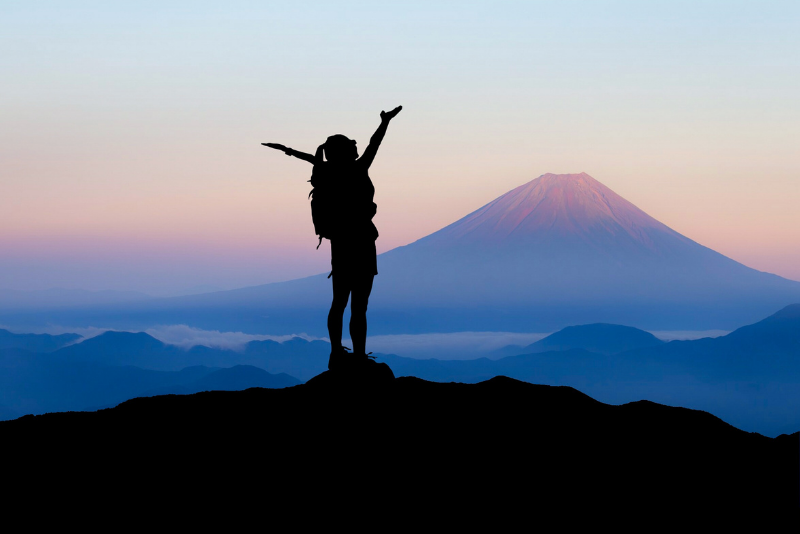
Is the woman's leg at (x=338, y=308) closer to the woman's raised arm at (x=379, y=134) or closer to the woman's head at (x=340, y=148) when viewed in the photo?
the woman's head at (x=340, y=148)

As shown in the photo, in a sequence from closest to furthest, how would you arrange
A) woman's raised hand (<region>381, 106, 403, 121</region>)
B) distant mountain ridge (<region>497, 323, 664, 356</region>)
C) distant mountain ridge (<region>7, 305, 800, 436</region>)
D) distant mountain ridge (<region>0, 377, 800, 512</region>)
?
distant mountain ridge (<region>0, 377, 800, 512</region>) < woman's raised hand (<region>381, 106, 403, 121</region>) < distant mountain ridge (<region>7, 305, 800, 436</region>) < distant mountain ridge (<region>497, 323, 664, 356</region>)

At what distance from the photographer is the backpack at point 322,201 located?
8.99 m

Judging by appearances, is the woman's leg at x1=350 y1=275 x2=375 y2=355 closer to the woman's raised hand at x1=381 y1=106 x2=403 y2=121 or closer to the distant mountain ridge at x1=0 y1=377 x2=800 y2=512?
the distant mountain ridge at x1=0 y1=377 x2=800 y2=512

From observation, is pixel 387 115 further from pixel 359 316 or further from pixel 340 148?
pixel 359 316

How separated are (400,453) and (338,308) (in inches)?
90.4

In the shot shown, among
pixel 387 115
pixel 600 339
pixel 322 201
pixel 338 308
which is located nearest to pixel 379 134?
pixel 387 115

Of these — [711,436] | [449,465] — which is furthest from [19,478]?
[711,436]

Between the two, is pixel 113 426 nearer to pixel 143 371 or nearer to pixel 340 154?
pixel 340 154

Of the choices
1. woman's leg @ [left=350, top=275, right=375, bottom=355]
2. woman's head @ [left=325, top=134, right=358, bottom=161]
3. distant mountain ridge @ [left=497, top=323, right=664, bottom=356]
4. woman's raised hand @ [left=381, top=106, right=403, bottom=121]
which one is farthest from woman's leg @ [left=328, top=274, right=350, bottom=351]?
distant mountain ridge @ [left=497, top=323, right=664, bottom=356]

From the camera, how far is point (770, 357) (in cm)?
14475

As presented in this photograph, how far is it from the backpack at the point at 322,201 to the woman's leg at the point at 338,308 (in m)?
0.59

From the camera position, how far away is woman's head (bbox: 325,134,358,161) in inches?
355

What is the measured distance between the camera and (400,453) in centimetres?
748

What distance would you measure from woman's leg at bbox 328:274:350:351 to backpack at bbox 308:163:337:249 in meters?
0.59
